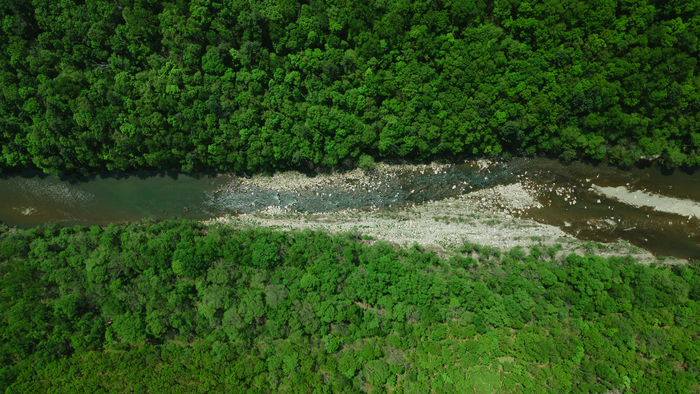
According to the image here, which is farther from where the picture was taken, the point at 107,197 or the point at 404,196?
the point at 107,197

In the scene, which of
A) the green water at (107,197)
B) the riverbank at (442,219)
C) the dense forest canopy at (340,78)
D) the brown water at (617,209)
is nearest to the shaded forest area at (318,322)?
the riverbank at (442,219)

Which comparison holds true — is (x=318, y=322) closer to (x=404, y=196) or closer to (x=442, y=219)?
(x=404, y=196)

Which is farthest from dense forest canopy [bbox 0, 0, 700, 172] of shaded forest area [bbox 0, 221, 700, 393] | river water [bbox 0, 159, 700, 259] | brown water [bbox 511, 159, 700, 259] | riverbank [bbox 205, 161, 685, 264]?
shaded forest area [bbox 0, 221, 700, 393]

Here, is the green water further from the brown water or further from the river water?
the brown water

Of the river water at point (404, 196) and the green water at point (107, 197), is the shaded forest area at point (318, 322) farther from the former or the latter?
the green water at point (107, 197)

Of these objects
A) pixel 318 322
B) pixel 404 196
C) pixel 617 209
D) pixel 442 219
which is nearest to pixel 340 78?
pixel 404 196
